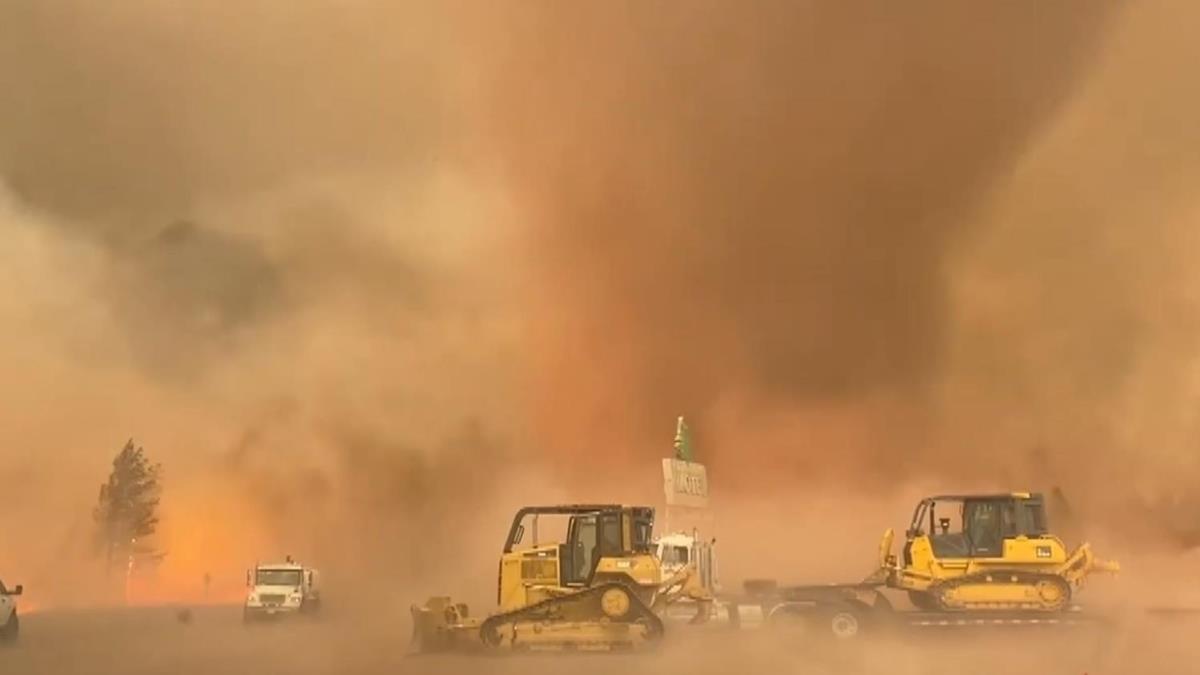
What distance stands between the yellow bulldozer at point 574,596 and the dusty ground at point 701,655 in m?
0.43

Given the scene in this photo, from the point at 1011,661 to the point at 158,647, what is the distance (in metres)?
14.0

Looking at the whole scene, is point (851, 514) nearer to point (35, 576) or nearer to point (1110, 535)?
point (1110, 535)

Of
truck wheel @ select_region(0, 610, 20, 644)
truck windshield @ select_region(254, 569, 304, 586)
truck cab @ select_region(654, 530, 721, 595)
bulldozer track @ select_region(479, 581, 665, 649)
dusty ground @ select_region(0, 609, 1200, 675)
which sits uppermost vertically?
truck cab @ select_region(654, 530, 721, 595)

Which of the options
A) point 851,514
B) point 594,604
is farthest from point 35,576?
point 594,604

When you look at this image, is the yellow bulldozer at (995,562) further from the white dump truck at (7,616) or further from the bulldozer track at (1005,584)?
the white dump truck at (7,616)

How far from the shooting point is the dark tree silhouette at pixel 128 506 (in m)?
44.7

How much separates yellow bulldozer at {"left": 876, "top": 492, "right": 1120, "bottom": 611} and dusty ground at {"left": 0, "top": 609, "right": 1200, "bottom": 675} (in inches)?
27.1

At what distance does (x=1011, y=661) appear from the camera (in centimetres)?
1581

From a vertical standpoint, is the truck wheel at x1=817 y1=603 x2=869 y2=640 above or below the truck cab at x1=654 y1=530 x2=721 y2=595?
below

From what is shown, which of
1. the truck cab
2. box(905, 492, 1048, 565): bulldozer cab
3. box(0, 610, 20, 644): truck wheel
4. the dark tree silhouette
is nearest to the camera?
box(905, 492, 1048, 565): bulldozer cab

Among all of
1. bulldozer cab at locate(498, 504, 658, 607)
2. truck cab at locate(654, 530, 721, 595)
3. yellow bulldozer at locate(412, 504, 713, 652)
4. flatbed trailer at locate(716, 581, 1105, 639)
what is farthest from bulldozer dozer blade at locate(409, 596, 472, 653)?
truck cab at locate(654, 530, 721, 595)

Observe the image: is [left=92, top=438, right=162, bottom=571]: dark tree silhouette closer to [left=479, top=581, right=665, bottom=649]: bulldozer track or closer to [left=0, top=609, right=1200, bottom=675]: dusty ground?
[left=0, top=609, right=1200, bottom=675]: dusty ground

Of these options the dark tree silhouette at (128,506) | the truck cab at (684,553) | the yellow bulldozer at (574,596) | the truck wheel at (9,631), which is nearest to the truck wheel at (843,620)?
the yellow bulldozer at (574,596)

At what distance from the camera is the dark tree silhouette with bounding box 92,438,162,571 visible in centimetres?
4469
